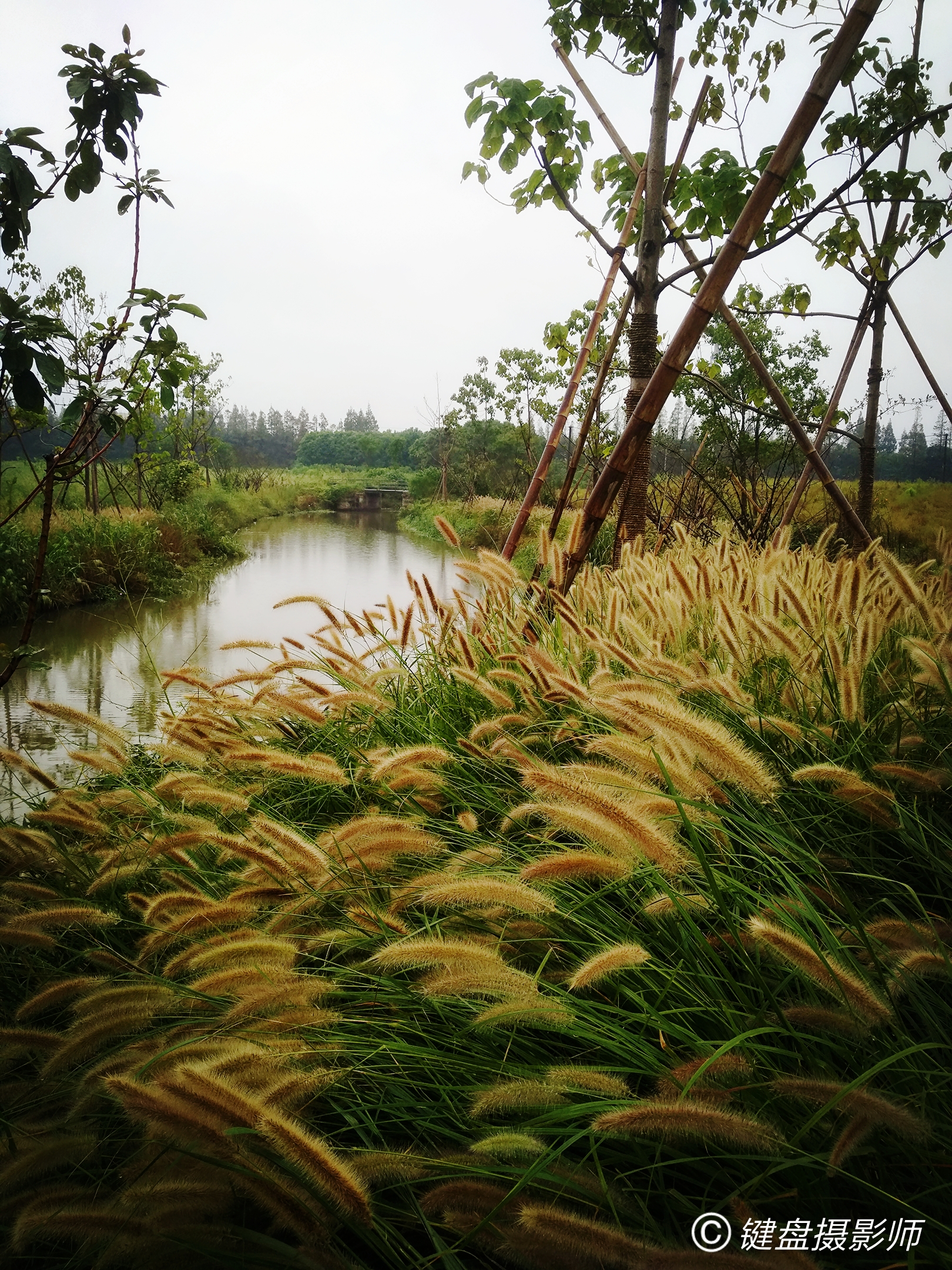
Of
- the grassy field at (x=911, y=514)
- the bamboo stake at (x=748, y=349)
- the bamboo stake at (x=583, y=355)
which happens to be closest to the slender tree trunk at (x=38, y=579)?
the bamboo stake at (x=583, y=355)

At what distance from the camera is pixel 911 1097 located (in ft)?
1.86

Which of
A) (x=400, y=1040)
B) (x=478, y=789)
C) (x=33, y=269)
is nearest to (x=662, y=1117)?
(x=400, y=1040)

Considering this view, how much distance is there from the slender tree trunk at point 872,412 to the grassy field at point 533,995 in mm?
2777

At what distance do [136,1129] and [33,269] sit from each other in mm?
5014

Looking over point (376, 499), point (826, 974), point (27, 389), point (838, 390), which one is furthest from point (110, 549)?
point (376, 499)

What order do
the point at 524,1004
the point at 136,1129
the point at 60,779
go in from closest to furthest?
1. the point at 524,1004
2. the point at 136,1129
3. the point at 60,779

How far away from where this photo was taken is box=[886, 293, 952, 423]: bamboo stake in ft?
10.8

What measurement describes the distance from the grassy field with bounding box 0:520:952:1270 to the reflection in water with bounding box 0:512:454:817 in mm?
847

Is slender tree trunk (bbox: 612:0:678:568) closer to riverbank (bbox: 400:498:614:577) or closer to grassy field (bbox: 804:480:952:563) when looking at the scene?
riverbank (bbox: 400:498:614:577)

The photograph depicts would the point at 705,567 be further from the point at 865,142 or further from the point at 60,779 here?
the point at 865,142

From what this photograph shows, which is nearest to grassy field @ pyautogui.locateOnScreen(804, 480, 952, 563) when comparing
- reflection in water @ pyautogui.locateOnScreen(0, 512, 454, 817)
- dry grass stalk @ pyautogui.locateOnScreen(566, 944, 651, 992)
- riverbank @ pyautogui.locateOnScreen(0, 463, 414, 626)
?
reflection in water @ pyautogui.locateOnScreen(0, 512, 454, 817)

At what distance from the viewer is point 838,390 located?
11.7ft

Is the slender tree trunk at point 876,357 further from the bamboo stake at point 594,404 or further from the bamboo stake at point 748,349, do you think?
the bamboo stake at point 594,404

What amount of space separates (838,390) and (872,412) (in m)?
0.27
